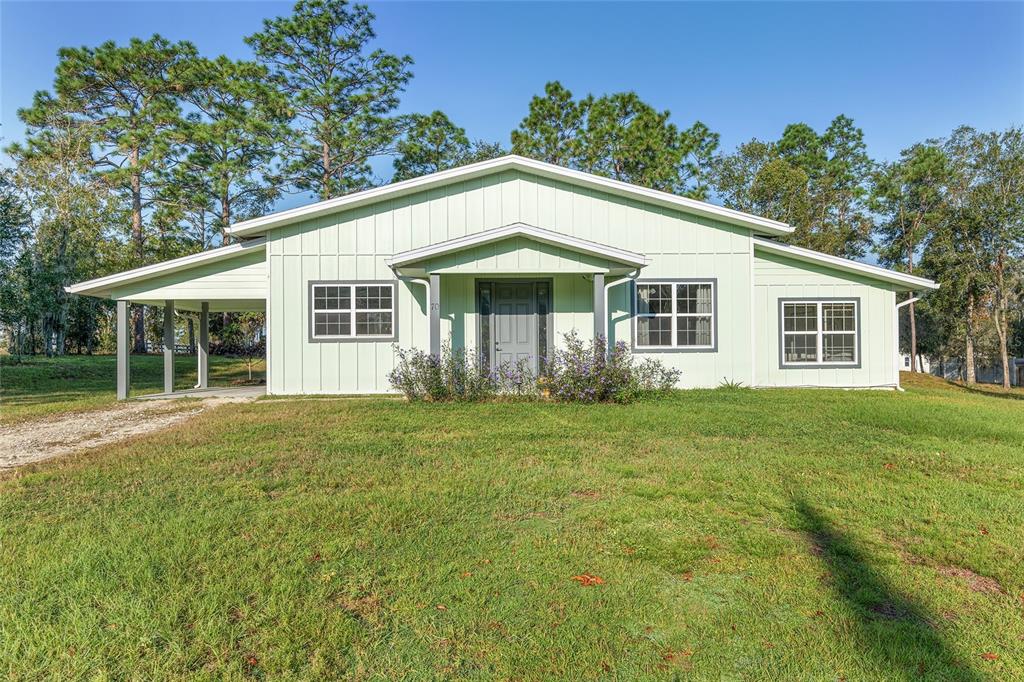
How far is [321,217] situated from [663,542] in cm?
984

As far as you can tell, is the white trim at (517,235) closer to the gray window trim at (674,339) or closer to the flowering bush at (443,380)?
the gray window trim at (674,339)

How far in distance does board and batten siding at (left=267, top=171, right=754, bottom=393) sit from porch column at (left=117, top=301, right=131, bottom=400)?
2.84 metres

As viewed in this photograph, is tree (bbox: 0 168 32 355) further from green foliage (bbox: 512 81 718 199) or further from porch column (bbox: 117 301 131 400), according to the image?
green foliage (bbox: 512 81 718 199)

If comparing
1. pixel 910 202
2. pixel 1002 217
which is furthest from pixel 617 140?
pixel 1002 217

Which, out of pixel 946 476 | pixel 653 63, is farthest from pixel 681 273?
pixel 653 63

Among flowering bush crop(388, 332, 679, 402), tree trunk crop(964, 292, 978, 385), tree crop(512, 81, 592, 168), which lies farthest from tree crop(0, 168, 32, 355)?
tree trunk crop(964, 292, 978, 385)

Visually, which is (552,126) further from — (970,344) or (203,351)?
(970,344)

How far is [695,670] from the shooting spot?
7.02 feet

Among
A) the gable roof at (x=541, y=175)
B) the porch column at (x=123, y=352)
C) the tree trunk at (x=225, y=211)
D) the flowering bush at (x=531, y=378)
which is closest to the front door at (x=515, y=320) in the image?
the flowering bush at (x=531, y=378)

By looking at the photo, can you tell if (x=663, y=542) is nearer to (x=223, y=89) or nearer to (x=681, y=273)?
(x=681, y=273)

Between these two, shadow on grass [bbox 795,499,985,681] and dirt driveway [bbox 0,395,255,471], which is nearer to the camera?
shadow on grass [bbox 795,499,985,681]

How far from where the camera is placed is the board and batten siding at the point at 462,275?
1094cm

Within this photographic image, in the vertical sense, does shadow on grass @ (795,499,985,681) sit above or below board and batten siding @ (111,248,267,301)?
below

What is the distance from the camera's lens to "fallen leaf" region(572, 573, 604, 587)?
2.81 m
